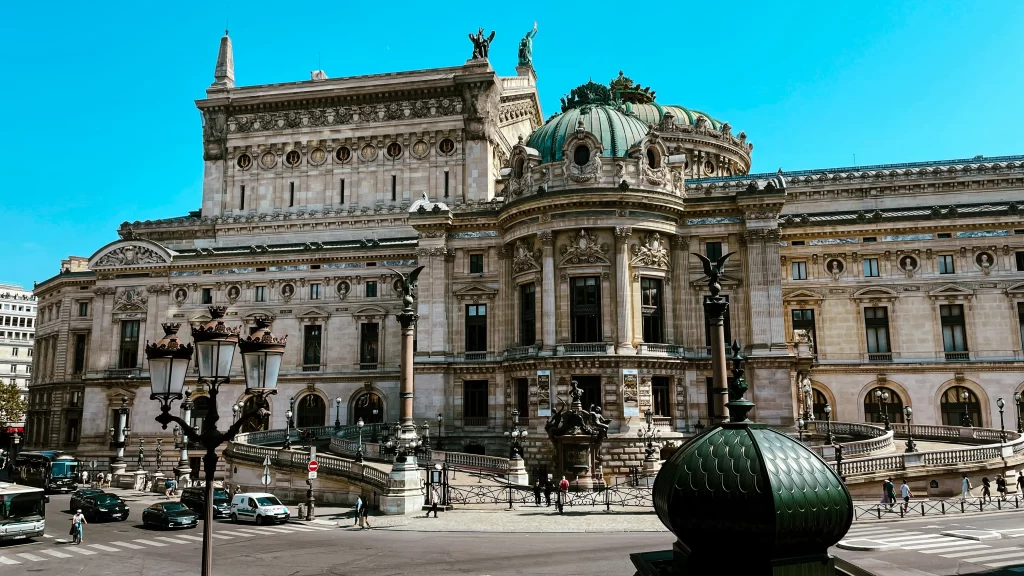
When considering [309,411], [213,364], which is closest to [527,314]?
[309,411]

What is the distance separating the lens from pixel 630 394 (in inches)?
1863

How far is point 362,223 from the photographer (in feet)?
227

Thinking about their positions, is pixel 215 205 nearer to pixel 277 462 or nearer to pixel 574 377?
pixel 277 462

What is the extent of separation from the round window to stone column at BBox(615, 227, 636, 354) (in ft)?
16.2

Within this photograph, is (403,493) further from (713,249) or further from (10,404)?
(10,404)

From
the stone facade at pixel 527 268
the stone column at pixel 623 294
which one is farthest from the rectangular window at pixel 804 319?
the stone column at pixel 623 294

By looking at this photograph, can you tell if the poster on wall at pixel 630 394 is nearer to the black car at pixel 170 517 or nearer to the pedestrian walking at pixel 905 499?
the pedestrian walking at pixel 905 499

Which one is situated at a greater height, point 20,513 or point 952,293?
point 952,293

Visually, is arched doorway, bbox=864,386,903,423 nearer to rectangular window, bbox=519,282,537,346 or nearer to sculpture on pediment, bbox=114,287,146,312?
rectangular window, bbox=519,282,537,346

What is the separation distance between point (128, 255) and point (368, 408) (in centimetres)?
2496

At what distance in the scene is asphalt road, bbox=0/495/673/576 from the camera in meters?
22.5

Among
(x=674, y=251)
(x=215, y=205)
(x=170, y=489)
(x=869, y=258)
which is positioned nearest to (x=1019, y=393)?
(x=869, y=258)

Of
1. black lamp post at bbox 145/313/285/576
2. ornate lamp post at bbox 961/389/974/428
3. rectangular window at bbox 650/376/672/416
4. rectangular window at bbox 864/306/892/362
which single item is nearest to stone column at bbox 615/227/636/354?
rectangular window at bbox 650/376/672/416

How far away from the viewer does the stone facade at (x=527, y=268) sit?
49562 mm
